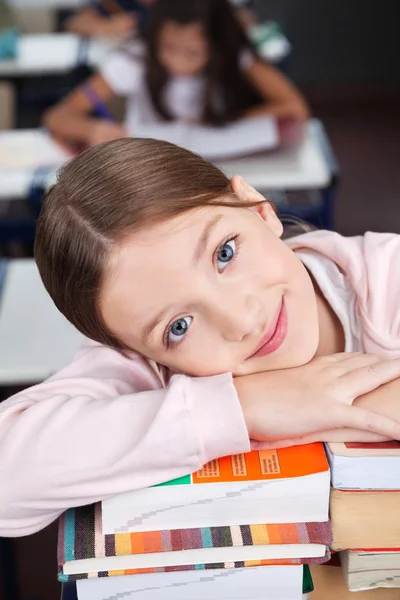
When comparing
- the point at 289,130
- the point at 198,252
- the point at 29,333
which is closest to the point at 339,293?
the point at 198,252

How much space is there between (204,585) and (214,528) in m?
0.07

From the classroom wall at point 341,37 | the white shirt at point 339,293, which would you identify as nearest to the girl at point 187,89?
the white shirt at point 339,293

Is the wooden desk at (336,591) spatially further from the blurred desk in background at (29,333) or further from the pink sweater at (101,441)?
the blurred desk in background at (29,333)

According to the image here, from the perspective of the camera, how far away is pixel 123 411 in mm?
861

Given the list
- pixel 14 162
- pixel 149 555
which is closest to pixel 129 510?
pixel 149 555

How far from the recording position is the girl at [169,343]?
83 cm

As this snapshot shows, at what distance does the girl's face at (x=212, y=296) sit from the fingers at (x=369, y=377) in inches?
3.9

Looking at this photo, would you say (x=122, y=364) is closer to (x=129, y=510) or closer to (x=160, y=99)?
(x=129, y=510)

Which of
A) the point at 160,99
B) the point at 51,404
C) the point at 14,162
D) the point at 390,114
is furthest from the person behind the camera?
the point at 390,114

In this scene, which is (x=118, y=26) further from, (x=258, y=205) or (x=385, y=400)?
(x=385, y=400)

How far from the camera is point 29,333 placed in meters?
1.77

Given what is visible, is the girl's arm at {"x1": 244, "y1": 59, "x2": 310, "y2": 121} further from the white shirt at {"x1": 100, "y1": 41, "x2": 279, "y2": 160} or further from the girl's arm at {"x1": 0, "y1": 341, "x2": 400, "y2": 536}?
the girl's arm at {"x1": 0, "y1": 341, "x2": 400, "y2": 536}

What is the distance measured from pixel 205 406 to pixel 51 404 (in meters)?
0.19

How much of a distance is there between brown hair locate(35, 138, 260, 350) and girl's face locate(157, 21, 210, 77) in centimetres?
201
